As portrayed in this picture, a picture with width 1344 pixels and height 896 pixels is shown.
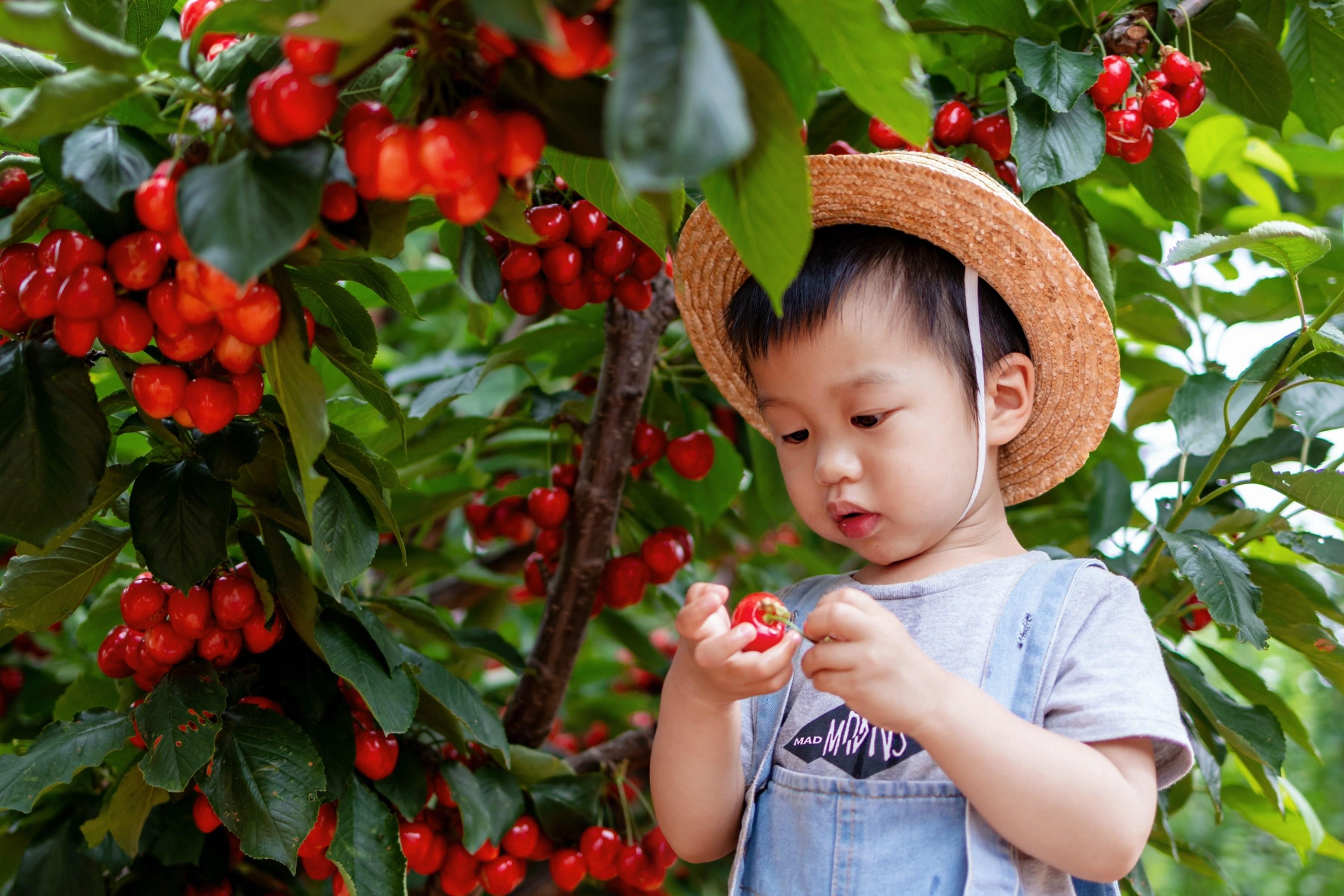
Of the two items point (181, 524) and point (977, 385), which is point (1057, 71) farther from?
point (181, 524)

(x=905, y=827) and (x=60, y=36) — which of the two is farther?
(x=905, y=827)

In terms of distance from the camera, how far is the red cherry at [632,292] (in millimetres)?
1344

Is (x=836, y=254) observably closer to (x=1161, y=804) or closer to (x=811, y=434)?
(x=811, y=434)

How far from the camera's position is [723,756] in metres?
1.08

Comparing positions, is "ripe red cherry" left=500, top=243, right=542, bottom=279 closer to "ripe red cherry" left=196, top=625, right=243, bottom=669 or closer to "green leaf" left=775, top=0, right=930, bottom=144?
"ripe red cherry" left=196, top=625, right=243, bottom=669

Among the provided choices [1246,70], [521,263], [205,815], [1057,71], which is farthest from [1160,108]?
[205,815]

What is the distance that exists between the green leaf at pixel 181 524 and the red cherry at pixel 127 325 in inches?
9.1

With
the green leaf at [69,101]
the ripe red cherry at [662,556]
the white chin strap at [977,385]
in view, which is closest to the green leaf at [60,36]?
the green leaf at [69,101]

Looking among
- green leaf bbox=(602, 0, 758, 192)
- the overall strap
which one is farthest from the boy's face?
green leaf bbox=(602, 0, 758, 192)

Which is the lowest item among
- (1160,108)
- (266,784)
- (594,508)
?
(594,508)

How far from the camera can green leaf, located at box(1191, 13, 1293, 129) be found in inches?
54.1

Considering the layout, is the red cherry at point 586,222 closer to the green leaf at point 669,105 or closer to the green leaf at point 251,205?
the green leaf at point 251,205

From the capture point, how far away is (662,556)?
1.68 meters

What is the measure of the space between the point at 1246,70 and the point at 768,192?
1.10 m
